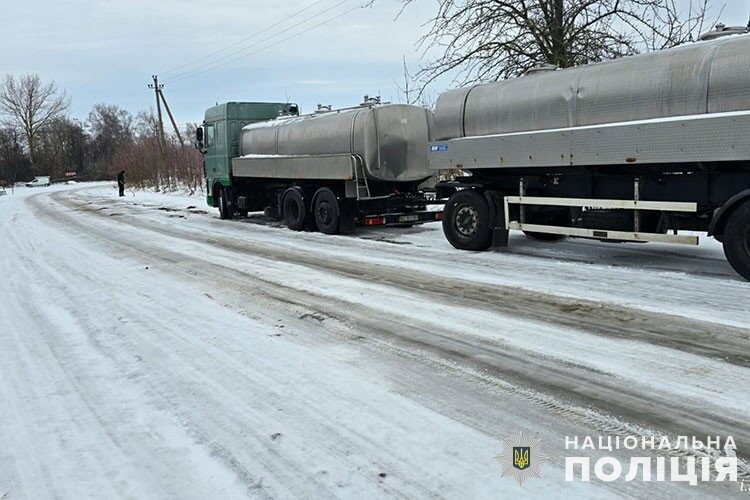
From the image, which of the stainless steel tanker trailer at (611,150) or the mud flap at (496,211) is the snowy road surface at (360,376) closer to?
the stainless steel tanker trailer at (611,150)

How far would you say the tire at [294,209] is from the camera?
49.1 feet

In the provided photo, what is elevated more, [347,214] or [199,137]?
[199,137]

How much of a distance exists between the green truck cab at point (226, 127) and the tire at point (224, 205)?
0.29 m

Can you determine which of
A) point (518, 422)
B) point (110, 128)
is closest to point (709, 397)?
point (518, 422)

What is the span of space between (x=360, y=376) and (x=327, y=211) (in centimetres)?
1005

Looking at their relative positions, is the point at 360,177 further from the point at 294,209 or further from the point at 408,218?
the point at 294,209

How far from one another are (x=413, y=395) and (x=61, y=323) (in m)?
4.27

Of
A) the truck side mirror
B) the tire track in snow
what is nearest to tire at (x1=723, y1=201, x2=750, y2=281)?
the tire track in snow

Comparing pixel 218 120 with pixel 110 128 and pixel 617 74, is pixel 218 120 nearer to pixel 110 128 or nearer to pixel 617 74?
pixel 617 74

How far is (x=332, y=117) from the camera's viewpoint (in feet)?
45.3

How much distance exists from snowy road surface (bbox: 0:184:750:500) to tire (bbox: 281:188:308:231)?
6.31 meters

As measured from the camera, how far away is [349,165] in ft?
42.4

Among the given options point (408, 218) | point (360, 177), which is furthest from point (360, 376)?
point (408, 218)

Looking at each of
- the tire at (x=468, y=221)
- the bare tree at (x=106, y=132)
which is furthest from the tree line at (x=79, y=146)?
the tire at (x=468, y=221)
